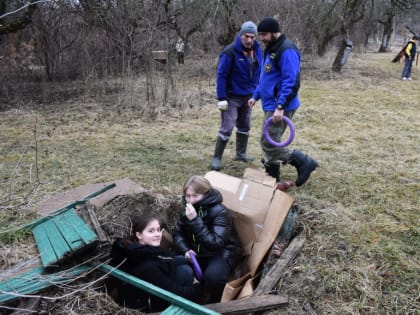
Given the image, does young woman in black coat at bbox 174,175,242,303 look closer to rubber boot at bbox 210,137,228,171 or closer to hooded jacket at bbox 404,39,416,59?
rubber boot at bbox 210,137,228,171

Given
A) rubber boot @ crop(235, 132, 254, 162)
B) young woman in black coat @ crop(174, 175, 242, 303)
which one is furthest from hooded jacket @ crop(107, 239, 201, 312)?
rubber boot @ crop(235, 132, 254, 162)

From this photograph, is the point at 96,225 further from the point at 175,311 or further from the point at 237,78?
the point at 237,78

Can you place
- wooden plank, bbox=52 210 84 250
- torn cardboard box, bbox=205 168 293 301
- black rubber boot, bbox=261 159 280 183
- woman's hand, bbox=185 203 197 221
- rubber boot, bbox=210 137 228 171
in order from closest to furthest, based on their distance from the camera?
wooden plank, bbox=52 210 84 250
woman's hand, bbox=185 203 197 221
torn cardboard box, bbox=205 168 293 301
black rubber boot, bbox=261 159 280 183
rubber boot, bbox=210 137 228 171

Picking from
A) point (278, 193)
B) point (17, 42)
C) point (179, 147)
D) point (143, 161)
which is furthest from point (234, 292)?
point (17, 42)

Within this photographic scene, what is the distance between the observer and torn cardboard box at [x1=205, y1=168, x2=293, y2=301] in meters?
3.35

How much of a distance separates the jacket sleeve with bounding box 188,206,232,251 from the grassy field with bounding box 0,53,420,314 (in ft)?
2.03

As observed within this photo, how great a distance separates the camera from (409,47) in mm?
12797

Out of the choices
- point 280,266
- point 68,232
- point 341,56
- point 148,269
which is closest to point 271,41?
point 280,266

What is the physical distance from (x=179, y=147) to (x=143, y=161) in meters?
0.85

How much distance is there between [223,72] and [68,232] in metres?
2.64

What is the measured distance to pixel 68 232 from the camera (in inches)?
110

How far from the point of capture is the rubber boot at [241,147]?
5148mm

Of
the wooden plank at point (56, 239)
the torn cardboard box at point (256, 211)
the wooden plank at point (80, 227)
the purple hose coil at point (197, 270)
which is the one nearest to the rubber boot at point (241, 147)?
the torn cardboard box at point (256, 211)

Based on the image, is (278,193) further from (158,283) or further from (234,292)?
(158,283)
